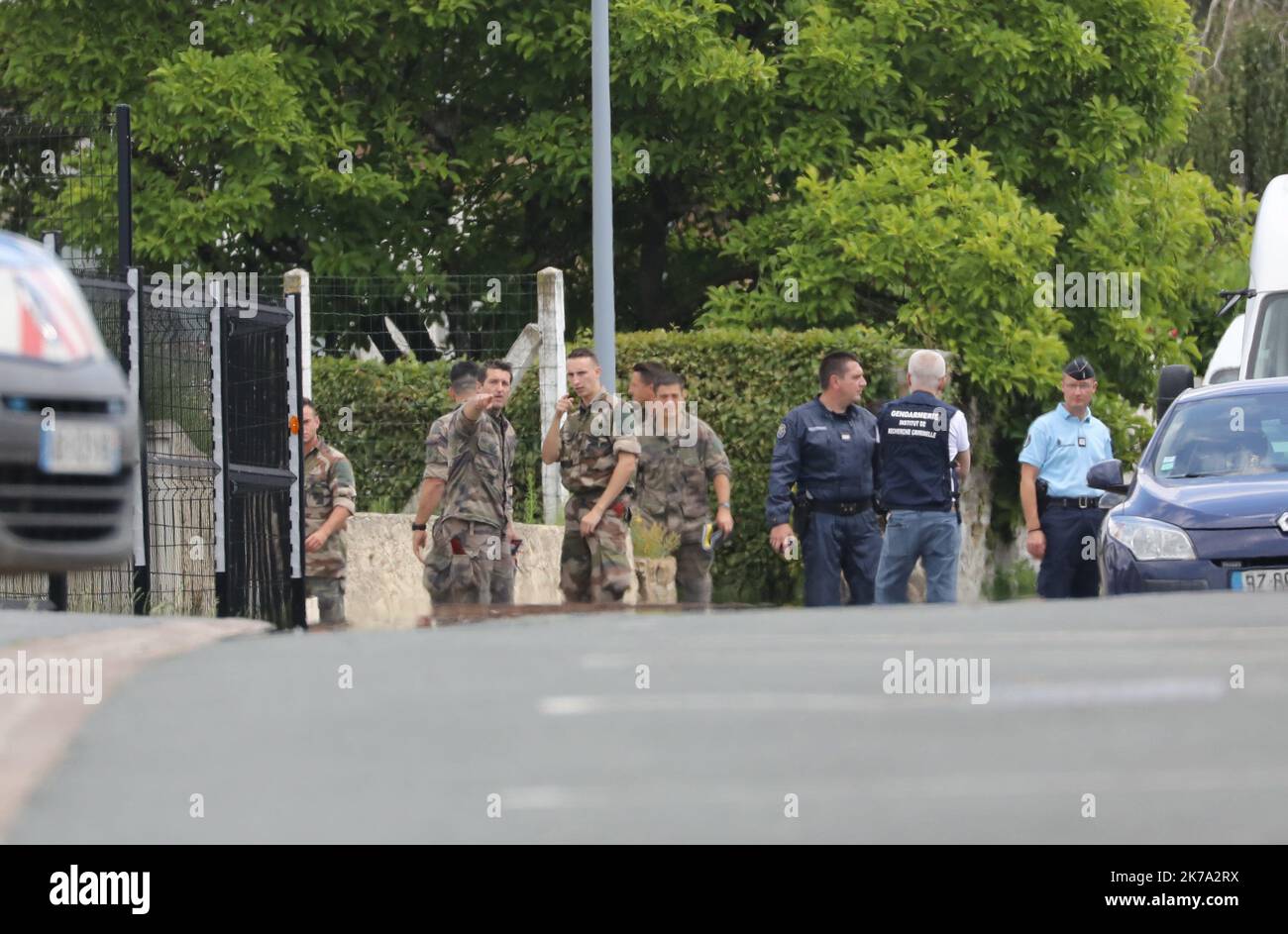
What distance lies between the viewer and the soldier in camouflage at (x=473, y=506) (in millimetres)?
12977

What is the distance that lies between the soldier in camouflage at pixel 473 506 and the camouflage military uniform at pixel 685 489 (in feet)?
4.26

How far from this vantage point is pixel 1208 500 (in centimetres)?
1190

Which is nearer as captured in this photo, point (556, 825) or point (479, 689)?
point (556, 825)

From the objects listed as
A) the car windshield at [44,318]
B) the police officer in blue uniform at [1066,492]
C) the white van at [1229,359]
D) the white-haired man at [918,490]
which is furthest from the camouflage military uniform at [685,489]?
the car windshield at [44,318]

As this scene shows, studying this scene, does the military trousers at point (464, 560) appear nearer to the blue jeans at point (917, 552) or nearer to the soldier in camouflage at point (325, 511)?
the soldier in camouflage at point (325, 511)

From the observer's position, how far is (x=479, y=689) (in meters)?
7.94

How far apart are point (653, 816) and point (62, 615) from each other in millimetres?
5436

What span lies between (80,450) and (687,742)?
133 inches

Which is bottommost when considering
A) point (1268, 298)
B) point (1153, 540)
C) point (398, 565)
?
point (398, 565)

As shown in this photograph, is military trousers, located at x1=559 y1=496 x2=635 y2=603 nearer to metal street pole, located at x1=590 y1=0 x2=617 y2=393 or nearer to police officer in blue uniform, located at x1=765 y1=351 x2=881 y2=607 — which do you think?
police officer in blue uniform, located at x1=765 y1=351 x2=881 y2=607

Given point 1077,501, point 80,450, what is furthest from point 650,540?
point 80,450

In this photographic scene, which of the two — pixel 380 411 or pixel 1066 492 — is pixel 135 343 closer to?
pixel 1066 492

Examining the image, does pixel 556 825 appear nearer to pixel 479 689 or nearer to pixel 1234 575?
pixel 479 689
